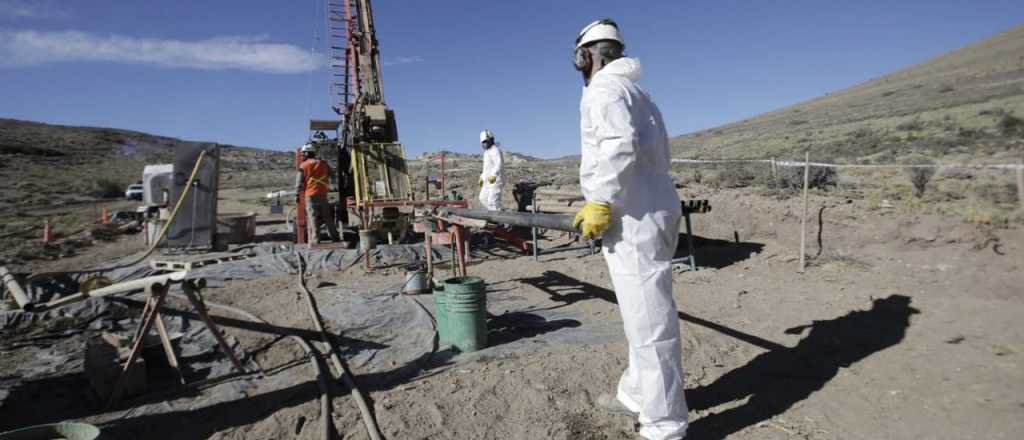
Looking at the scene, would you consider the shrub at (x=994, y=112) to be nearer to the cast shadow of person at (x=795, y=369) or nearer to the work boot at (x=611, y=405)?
the cast shadow of person at (x=795, y=369)

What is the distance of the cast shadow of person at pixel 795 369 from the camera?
3.54 m

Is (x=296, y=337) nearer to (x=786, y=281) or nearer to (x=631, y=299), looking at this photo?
(x=631, y=299)

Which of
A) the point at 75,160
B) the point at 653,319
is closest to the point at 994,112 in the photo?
the point at 653,319

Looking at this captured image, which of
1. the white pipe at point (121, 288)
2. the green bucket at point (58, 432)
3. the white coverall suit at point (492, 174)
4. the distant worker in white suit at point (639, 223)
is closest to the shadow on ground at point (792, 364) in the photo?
the distant worker in white suit at point (639, 223)

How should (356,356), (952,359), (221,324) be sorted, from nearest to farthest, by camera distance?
(952,359) → (356,356) → (221,324)

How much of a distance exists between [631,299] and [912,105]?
33174 mm

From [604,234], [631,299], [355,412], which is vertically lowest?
[355,412]

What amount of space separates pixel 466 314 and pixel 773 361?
2550mm

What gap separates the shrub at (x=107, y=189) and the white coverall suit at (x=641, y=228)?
33226mm

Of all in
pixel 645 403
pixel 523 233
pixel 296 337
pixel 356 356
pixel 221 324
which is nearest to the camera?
pixel 645 403

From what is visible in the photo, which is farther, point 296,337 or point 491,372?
point 296,337

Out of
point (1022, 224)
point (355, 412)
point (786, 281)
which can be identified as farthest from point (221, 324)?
point (1022, 224)

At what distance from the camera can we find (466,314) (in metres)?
4.79

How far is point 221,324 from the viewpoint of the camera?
5887 mm
